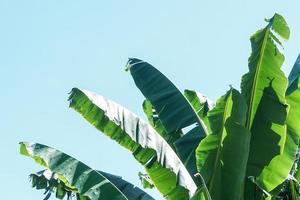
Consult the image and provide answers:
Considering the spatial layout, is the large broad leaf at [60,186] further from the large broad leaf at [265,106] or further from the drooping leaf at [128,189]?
the large broad leaf at [265,106]

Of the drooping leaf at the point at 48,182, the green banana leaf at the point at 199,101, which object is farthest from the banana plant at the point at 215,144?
the green banana leaf at the point at 199,101

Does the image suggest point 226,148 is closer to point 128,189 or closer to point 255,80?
point 255,80

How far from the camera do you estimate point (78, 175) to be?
5.85m

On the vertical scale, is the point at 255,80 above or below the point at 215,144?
above

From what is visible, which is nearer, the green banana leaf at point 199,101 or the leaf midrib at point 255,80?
the leaf midrib at point 255,80

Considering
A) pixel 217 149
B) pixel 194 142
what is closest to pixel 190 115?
pixel 194 142

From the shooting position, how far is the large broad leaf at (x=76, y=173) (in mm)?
5777

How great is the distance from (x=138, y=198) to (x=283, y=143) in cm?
152

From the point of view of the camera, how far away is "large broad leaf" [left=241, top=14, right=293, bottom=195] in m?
6.15

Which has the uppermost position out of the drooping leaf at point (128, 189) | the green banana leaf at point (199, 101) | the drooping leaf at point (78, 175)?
the green banana leaf at point (199, 101)

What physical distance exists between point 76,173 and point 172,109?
141 centimetres

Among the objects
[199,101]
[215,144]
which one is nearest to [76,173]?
[215,144]

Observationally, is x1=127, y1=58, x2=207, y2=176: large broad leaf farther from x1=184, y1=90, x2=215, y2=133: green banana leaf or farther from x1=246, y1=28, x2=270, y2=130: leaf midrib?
x1=184, y1=90, x2=215, y2=133: green banana leaf

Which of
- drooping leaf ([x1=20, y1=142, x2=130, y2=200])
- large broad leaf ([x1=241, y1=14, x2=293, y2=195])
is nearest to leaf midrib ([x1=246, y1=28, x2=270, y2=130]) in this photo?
large broad leaf ([x1=241, y1=14, x2=293, y2=195])
